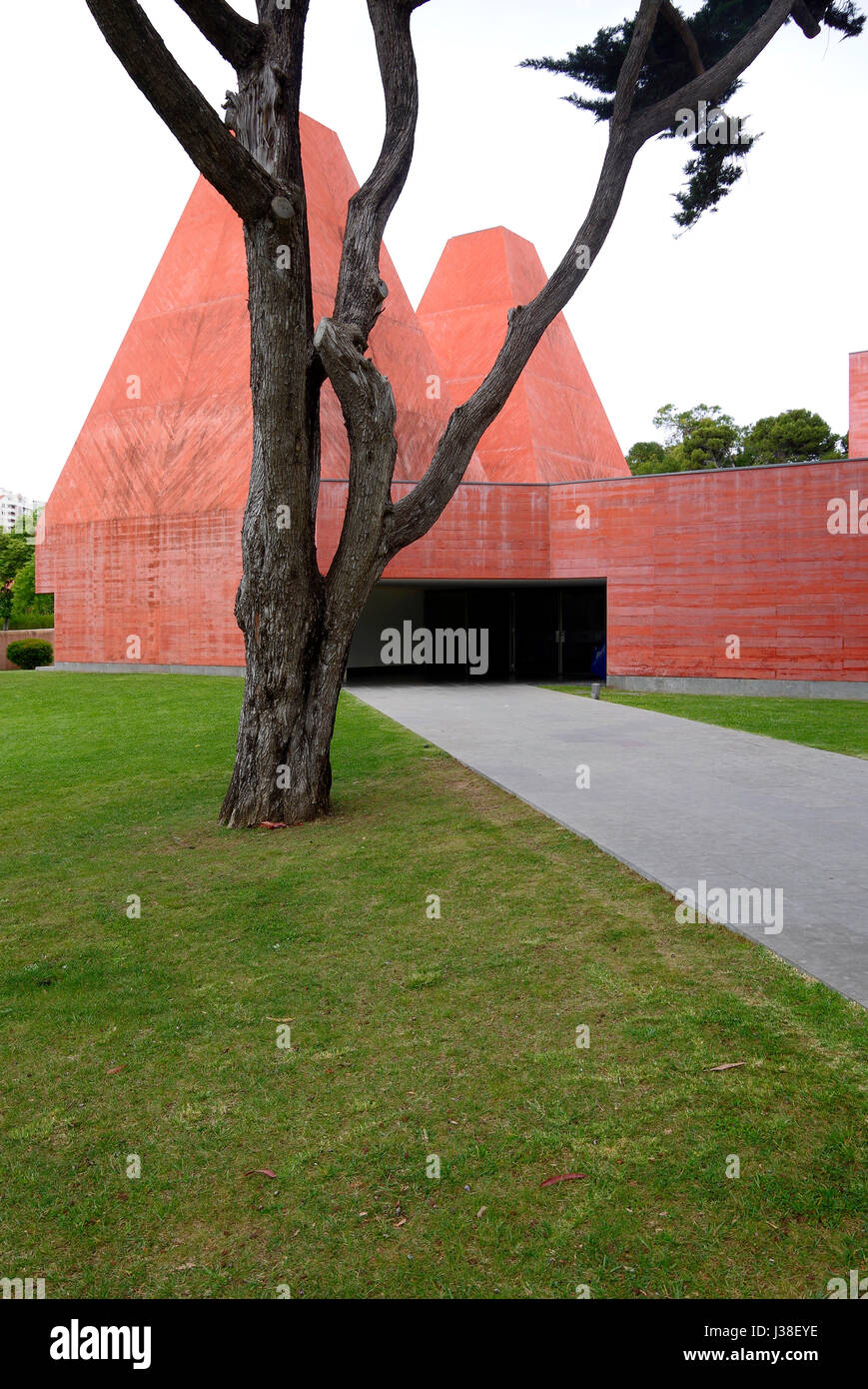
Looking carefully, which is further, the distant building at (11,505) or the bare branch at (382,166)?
the distant building at (11,505)

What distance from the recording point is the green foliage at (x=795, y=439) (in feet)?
174

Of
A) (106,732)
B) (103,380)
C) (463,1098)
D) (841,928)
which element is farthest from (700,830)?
(103,380)

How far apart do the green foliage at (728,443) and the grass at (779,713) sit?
3059cm

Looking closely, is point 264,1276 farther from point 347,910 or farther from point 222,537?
point 222,537

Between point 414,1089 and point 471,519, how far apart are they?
2202 centimetres

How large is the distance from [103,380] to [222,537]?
8.61 m

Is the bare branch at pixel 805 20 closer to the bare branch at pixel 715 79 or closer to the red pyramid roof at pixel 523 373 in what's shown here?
the bare branch at pixel 715 79

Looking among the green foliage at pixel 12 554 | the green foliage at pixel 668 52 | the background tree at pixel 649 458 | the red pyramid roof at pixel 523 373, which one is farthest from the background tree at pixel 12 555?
the green foliage at pixel 668 52

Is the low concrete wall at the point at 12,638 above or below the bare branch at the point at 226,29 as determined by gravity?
below

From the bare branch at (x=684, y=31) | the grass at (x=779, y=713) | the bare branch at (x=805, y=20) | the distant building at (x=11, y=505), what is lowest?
the grass at (x=779, y=713)

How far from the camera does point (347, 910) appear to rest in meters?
5.85

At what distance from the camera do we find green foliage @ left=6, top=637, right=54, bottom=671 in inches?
1312

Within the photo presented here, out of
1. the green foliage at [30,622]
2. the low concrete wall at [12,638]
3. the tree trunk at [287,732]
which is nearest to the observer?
the tree trunk at [287,732]

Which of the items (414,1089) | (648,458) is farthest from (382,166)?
(648,458)
